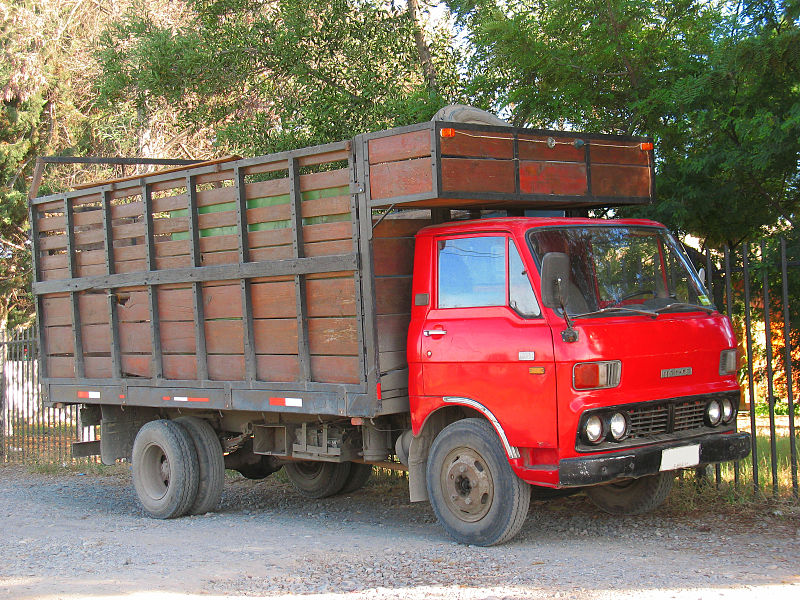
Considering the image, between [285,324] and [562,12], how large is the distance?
443cm

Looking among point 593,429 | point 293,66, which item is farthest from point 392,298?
point 293,66

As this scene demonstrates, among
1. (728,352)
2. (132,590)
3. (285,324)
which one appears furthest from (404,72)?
(132,590)

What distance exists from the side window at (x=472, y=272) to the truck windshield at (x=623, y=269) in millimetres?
311

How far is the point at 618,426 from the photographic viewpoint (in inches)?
262

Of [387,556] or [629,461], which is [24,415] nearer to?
[387,556]

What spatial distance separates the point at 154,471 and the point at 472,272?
164 inches

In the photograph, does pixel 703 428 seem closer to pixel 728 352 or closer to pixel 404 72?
pixel 728 352

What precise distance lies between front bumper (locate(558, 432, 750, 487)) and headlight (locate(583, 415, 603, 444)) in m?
0.12

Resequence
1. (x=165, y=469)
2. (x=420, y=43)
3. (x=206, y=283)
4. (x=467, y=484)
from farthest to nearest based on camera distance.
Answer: (x=420, y=43)
(x=165, y=469)
(x=206, y=283)
(x=467, y=484)

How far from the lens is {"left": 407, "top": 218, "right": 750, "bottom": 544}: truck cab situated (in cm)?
651

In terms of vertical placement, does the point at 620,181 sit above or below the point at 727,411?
above

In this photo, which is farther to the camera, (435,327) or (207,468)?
(207,468)

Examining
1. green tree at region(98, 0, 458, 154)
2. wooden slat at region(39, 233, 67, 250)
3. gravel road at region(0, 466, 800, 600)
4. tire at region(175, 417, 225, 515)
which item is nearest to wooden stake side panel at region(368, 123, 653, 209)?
gravel road at region(0, 466, 800, 600)

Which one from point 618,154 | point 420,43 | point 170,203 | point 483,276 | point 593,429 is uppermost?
point 420,43
